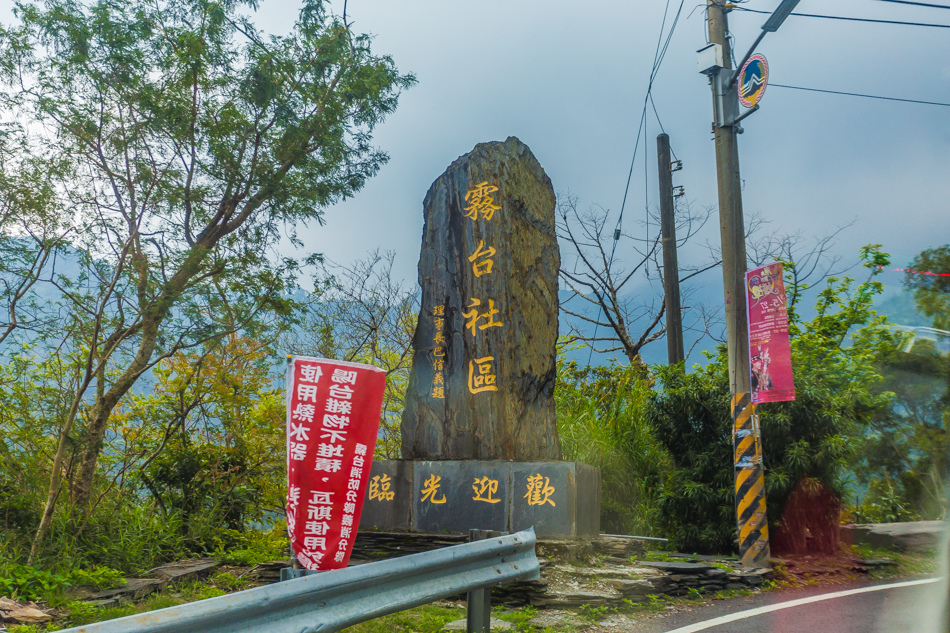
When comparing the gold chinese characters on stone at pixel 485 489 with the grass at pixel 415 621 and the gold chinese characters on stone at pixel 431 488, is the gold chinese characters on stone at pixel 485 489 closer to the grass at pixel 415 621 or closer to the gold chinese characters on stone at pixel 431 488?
the gold chinese characters on stone at pixel 431 488

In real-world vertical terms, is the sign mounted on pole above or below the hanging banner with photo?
above

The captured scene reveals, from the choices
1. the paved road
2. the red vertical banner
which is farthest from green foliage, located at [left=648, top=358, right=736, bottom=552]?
the red vertical banner

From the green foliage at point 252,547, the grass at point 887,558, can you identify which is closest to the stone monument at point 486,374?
the green foliage at point 252,547

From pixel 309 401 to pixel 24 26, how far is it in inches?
262

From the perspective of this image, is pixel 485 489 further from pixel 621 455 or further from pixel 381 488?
pixel 621 455

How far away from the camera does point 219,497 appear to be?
9.63 meters

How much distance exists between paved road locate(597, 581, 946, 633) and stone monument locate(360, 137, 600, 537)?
1.76 m

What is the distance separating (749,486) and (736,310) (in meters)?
2.27

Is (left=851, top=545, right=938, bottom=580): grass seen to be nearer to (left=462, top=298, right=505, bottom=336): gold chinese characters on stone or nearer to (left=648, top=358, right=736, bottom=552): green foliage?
(left=648, top=358, right=736, bottom=552): green foliage

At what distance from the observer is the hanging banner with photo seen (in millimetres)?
8141

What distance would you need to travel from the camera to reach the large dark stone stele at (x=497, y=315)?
27.5 feet

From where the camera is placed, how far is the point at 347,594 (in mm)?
2707

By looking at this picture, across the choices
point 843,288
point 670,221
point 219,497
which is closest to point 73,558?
point 219,497

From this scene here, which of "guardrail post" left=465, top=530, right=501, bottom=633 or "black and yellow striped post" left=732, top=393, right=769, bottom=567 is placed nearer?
"guardrail post" left=465, top=530, right=501, bottom=633
